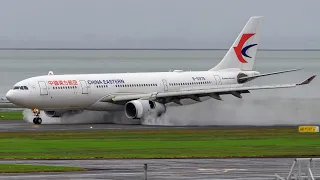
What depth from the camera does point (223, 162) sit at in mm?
→ 46844

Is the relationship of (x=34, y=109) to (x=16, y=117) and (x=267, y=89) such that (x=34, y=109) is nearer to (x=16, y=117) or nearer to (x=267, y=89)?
(x=16, y=117)

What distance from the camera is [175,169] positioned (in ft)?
142

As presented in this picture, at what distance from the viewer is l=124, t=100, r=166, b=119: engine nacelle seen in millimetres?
83000

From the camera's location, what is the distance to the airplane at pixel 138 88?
82000 mm

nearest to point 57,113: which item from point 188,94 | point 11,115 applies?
point 188,94

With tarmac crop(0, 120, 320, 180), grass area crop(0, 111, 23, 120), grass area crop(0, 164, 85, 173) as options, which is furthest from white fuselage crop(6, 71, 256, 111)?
grass area crop(0, 164, 85, 173)

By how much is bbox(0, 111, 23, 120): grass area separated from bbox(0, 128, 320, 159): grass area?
21.1 meters

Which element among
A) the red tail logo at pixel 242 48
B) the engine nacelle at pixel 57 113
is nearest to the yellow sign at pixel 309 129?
the engine nacelle at pixel 57 113

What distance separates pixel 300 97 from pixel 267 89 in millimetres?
3915

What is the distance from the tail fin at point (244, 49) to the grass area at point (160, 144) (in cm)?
2178

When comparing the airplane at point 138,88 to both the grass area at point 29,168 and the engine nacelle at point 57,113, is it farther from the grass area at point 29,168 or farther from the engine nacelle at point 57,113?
the grass area at point 29,168

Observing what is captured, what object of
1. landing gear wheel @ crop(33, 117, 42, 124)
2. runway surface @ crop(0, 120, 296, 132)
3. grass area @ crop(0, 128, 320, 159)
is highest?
landing gear wheel @ crop(33, 117, 42, 124)

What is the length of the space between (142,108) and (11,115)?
18.3 metres

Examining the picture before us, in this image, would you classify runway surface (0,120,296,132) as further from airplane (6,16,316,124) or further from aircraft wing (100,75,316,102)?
aircraft wing (100,75,316,102)
